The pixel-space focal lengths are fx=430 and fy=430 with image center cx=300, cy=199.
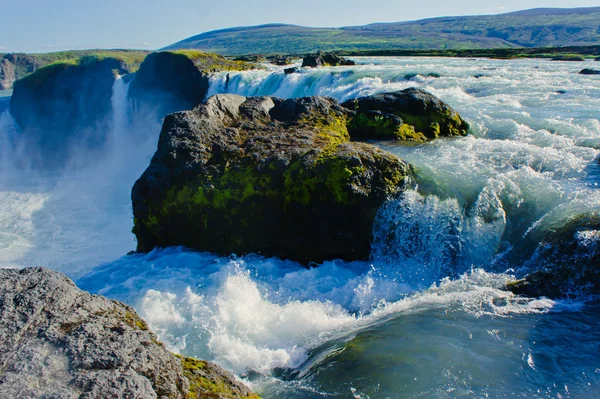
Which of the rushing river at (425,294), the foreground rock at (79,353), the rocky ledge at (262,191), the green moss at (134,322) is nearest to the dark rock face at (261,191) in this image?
the rocky ledge at (262,191)

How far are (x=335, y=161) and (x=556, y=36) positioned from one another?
161 meters

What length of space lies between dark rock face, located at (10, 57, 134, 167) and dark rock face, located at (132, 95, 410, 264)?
121 ft

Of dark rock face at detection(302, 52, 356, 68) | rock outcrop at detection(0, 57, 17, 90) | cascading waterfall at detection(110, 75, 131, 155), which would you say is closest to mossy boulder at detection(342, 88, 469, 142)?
cascading waterfall at detection(110, 75, 131, 155)

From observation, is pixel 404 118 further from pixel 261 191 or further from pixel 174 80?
pixel 174 80

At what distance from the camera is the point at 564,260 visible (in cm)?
→ 764

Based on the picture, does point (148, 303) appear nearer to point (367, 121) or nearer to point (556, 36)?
point (367, 121)

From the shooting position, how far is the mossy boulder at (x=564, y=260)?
7258mm

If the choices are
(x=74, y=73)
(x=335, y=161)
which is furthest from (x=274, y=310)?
(x=74, y=73)

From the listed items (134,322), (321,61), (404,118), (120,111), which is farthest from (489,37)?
(134,322)

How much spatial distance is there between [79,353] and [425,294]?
609 cm

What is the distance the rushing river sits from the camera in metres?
5.60

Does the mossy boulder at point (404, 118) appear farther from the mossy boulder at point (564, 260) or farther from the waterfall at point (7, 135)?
the waterfall at point (7, 135)

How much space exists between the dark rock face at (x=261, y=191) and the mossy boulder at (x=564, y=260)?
3020mm

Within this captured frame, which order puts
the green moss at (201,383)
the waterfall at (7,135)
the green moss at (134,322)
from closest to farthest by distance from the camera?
the green moss at (201,383), the green moss at (134,322), the waterfall at (7,135)
